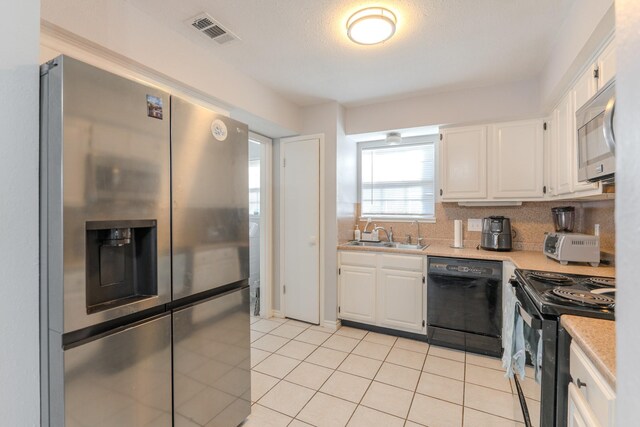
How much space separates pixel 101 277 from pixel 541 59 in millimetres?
3216

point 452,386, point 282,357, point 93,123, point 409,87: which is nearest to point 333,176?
point 409,87

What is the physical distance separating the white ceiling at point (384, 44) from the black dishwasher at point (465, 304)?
167cm

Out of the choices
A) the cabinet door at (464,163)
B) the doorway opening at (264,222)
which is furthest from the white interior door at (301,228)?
the cabinet door at (464,163)

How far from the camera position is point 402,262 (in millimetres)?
2965

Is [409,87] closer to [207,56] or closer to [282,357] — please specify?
[207,56]

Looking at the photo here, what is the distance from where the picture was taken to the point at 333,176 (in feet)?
10.7

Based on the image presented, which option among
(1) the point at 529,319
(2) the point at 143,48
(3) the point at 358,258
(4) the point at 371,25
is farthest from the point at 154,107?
(3) the point at 358,258

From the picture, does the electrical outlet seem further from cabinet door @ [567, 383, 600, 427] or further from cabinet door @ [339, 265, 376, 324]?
cabinet door @ [567, 383, 600, 427]

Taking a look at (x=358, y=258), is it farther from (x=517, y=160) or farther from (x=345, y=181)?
(x=517, y=160)

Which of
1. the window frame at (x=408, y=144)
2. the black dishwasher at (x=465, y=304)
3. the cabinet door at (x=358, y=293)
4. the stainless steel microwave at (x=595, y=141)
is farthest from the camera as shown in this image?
the window frame at (x=408, y=144)

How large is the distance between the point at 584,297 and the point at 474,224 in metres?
1.96

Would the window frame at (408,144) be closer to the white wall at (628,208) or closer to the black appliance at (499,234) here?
the black appliance at (499,234)

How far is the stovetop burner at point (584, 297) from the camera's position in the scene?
126 cm

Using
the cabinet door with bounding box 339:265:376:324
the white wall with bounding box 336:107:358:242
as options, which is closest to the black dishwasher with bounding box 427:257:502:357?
the cabinet door with bounding box 339:265:376:324
